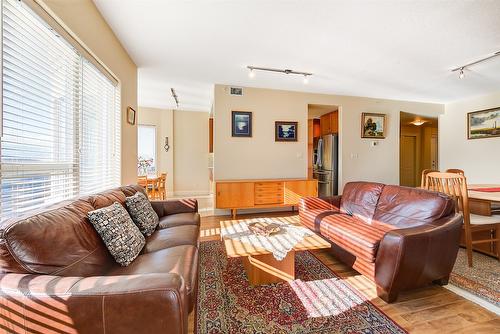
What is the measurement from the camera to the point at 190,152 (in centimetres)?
669

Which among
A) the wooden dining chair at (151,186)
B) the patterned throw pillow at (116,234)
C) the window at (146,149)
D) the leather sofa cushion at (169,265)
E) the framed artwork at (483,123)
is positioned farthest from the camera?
the window at (146,149)

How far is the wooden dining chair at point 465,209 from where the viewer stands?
2.24 m

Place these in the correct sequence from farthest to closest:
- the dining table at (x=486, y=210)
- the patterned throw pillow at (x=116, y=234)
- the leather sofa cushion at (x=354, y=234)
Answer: the dining table at (x=486, y=210) < the leather sofa cushion at (x=354, y=234) < the patterned throw pillow at (x=116, y=234)

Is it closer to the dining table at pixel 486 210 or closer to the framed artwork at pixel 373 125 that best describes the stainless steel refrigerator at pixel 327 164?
the framed artwork at pixel 373 125

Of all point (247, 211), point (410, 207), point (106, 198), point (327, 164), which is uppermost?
point (327, 164)

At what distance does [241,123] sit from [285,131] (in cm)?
97

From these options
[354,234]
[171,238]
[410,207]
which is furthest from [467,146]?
[171,238]

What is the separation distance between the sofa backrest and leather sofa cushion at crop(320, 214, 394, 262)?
75.4 inches

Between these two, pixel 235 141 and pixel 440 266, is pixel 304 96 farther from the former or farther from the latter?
pixel 440 266

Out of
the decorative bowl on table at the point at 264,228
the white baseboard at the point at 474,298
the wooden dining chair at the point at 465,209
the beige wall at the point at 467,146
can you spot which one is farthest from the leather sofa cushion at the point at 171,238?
the beige wall at the point at 467,146

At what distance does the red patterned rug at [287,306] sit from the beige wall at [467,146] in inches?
205

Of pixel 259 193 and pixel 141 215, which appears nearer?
pixel 141 215

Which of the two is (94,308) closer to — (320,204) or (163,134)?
(320,204)

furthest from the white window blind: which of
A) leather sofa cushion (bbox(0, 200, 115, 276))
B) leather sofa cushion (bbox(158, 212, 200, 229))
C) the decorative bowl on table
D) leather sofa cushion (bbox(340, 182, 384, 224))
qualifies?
leather sofa cushion (bbox(340, 182, 384, 224))
